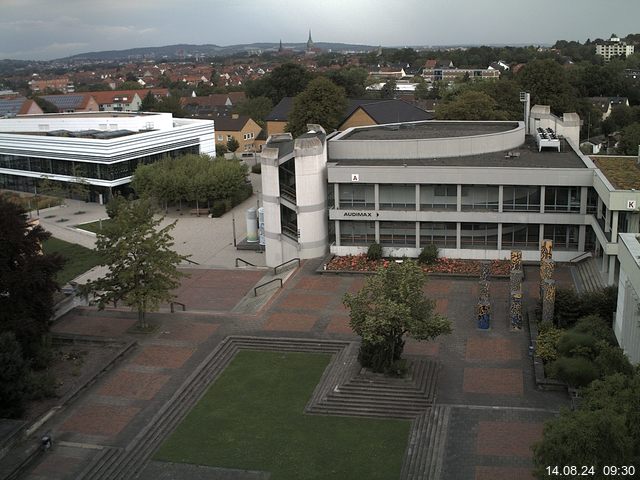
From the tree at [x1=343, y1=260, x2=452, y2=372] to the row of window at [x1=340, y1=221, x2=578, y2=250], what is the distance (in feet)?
46.6

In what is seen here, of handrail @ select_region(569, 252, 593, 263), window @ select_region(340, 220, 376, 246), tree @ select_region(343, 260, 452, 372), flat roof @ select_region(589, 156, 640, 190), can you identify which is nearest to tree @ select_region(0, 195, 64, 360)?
tree @ select_region(343, 260, 452, 372)

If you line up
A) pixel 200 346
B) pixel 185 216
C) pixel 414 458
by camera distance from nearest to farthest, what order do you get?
pixel 414 458
pixel 200 346
pixel 185 216

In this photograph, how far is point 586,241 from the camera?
38719 millimetres

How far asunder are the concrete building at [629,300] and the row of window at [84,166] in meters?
46.4

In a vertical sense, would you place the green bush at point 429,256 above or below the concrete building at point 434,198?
below

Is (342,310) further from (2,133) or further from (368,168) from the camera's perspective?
(2,133)

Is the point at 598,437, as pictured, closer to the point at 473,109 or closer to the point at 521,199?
the point at 521,199

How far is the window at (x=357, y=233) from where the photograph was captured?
136ft

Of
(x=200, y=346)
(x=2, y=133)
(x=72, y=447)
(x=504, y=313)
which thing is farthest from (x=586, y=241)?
(x=2, y=133)

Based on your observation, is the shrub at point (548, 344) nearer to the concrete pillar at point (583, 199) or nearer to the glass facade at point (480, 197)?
the concrete pillar at point (583, 199)

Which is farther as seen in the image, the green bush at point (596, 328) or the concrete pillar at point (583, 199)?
the concrete pillar at point (583, 199)

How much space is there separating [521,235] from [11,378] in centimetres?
2676

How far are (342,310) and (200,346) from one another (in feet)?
23.0

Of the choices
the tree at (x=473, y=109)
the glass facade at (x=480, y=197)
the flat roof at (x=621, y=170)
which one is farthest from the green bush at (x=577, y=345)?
the tree at (x=473, y=109)
